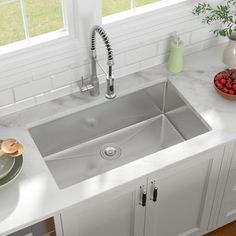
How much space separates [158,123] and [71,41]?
756 millimetres

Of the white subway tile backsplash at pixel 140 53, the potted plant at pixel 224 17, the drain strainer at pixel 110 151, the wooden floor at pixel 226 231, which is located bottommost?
the wooden floor at pixel 226 231

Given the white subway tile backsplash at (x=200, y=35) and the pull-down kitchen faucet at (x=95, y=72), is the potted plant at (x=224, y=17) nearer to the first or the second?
the white subway tile backsplash at (x=200, y=35)

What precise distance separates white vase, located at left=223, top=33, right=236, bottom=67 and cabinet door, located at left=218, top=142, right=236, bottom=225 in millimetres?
541

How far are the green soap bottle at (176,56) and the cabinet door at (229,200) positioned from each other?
0.58 m

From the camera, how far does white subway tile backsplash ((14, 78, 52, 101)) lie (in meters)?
2.34

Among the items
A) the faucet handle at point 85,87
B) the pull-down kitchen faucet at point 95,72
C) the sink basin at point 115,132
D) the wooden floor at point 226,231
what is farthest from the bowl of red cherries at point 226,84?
the wooden floor at point 226,231

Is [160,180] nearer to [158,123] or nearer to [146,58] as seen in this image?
[158,123]

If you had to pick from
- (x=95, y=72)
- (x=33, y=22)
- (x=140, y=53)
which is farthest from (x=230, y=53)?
(x=33, y=22)

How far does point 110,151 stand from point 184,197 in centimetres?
49

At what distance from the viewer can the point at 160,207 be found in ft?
7.89

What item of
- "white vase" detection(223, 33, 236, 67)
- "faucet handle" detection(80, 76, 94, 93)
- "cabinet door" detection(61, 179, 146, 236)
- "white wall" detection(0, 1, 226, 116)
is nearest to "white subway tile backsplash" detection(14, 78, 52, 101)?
"white wall" detection(0, 1, 226, 116)

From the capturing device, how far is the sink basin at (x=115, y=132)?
2.47 m

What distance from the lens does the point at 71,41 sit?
7.59 ft

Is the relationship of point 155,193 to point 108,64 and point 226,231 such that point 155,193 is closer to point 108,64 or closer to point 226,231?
point 108,64
